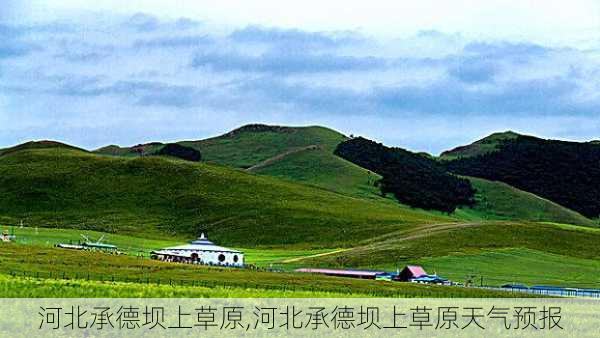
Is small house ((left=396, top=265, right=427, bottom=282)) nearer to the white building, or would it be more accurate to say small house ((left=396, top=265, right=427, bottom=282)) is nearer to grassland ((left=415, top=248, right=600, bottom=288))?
grassland ((left=415, top=248, right=600, bottom=288))

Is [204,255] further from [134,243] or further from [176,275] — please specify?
[176,275]

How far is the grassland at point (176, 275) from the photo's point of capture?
83.4m

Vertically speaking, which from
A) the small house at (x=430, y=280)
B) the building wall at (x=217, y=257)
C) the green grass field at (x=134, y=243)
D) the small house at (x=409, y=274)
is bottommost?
the small house at (x=430, y=280)

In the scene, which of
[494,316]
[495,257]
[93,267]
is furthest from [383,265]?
[494,316]

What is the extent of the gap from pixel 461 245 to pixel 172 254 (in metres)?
44.6

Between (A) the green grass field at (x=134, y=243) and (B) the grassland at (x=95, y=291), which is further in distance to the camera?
(A) the green grass field at (x=134, y=243)

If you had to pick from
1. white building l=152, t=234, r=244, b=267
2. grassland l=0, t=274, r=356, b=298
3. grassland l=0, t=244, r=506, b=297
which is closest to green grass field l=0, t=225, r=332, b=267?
white building l=152, t=234, r=244, b=267

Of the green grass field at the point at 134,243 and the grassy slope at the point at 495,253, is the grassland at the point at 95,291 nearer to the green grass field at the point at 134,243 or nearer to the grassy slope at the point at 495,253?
the grassy slope at the point at 495,253

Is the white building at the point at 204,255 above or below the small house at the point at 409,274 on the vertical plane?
above

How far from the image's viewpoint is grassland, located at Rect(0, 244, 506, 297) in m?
83.4

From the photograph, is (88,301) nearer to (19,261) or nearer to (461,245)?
(19,261)

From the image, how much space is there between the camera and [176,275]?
95.6 meters

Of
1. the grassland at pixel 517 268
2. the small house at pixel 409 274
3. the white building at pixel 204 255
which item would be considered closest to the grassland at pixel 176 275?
the small house at pixel 409 274

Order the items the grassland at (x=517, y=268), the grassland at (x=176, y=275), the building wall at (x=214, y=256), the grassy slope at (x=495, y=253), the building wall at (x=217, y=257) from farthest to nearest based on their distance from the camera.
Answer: the building wall at (x=214, y=256)
the building wall at (x=217, y=257)
the grassy slope at (x=495, y=253)
the grassland at (x=517, y=268)
the grassland at (x=176, y=275)
